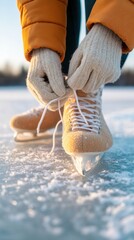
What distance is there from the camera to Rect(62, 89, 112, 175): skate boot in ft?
2.71

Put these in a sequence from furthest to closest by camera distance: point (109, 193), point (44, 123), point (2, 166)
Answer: point (44, 123) → point (2, 166) → point (109, 193)

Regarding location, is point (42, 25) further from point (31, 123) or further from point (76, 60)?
point (31, 123)

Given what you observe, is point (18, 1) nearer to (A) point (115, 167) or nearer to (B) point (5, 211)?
(A) point (115, 167)

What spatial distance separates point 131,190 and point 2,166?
13.5 inches

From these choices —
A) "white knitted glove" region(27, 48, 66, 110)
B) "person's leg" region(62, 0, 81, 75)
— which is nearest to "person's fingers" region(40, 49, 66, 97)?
"white knitted glove" region(27, 48, 66, 110)

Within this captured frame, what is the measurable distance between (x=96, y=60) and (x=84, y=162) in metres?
0.23

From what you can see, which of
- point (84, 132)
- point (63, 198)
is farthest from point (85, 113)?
point (63, 198)

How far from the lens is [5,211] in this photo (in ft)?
1.91

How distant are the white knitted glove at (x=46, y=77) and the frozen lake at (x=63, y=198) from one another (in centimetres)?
17

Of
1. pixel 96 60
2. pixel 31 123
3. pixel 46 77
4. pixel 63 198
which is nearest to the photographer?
pixel 63 198

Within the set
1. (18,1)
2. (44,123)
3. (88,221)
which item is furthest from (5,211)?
(44,123)

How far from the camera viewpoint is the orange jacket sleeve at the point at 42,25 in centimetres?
88

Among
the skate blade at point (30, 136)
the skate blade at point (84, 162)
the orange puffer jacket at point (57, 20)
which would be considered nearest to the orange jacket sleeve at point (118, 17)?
the orange puffer jacket at point (57, 20)

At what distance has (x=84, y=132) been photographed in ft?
2.79
